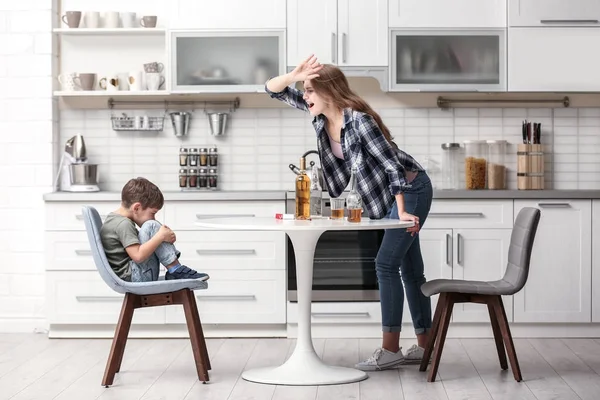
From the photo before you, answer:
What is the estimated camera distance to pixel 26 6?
5.34 metres

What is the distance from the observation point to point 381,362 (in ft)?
13.4

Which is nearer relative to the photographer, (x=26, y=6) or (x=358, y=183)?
(x=358, y=183)

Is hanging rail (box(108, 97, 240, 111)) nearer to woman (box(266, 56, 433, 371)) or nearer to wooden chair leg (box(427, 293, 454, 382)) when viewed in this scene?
woman (box(266, 56, 433, 371))

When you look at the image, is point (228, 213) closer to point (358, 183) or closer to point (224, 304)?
point (224, 304)

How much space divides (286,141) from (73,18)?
4.58 ft

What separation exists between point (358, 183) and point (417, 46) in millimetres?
1525

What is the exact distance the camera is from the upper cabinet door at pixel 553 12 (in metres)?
5.13

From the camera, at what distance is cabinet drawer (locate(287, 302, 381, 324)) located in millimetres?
4977

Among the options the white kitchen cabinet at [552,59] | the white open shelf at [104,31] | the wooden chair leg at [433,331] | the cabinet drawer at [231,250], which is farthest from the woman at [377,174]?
the white open shelf at [104,31]

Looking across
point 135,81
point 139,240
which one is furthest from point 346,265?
point 135,81

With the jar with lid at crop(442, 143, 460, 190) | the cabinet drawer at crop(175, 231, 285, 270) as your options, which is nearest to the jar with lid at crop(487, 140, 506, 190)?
the jar with lid at crop(442, 143, 460, 190)

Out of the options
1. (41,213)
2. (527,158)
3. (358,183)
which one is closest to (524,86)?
(527,158)

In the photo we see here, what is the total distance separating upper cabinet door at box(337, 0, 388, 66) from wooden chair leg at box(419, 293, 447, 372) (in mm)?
1692

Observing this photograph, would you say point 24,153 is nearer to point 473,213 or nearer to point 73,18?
point 73,18
